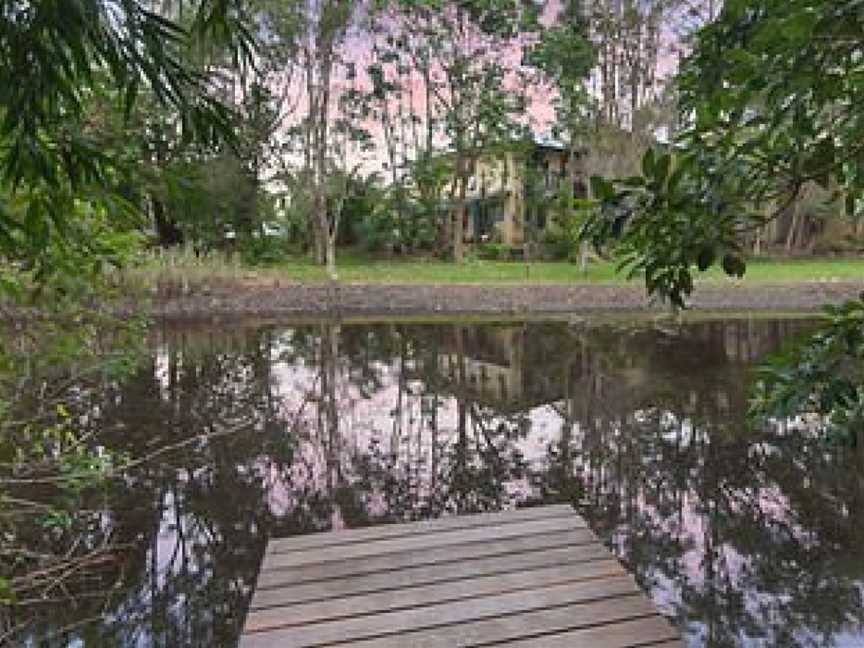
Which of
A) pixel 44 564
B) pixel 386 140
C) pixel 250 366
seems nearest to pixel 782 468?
pixel 44 564

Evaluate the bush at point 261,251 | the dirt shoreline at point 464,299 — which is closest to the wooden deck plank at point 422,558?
the dirt shoreline at point 464,299

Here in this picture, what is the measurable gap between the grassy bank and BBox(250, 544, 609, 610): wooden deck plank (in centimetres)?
1056

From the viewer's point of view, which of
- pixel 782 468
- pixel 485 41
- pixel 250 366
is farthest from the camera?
pixel 485 41

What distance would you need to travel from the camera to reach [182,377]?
7.55 metres

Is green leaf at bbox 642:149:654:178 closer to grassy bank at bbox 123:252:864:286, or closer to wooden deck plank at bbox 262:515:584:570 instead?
wooden deck plank at bbox 262:515:584:570

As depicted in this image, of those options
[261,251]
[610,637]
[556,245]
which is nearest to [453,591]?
[610,637]

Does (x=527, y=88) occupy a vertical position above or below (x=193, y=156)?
above

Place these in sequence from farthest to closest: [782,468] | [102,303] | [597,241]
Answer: [782,468] → [102,303] → [597,241]

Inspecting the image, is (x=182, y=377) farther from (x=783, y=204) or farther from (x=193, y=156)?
(x=783, y=204)

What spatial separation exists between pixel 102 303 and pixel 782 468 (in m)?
4.34

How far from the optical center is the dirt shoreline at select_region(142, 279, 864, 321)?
13109 mm

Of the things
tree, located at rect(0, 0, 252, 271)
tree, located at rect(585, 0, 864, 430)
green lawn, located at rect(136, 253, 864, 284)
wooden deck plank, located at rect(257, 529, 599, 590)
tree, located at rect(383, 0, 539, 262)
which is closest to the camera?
tree, located at rect(0, 0, 252, 271)

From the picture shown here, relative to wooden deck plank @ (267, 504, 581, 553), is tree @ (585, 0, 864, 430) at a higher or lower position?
higher

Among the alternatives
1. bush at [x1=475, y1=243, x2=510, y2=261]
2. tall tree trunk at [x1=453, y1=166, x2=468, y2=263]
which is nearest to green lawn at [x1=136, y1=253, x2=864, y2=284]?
tall tree trunk at [x1=453, y1=166, x2=468, y2=263]
